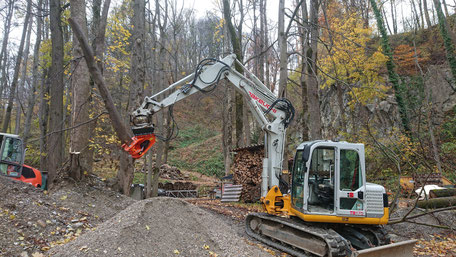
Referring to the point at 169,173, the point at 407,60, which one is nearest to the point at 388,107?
the point at 407,60

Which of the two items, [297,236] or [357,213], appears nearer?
[357,213]

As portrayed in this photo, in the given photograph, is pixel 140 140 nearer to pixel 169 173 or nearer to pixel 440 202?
pixel 440 202

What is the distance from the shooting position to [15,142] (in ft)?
37.5

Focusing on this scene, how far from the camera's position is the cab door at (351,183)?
6.06 meters

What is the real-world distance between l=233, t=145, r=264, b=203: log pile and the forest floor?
5.40 m

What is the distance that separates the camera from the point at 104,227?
16.1 feet

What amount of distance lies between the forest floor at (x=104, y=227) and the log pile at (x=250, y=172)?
5.40 meters

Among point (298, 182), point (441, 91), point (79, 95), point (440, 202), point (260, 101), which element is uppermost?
point (441, 91)

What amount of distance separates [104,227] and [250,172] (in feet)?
28.8

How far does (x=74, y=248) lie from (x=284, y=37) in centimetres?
898

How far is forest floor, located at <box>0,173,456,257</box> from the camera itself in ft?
14.7

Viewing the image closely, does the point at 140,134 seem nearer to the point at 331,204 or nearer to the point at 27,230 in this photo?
the point at 27,230

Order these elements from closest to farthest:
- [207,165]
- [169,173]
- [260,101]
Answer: [260,101]
[169,173]
[207,165]

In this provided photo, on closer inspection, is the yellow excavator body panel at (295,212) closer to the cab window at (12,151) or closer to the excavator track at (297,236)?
the excavator track at (297,236)
